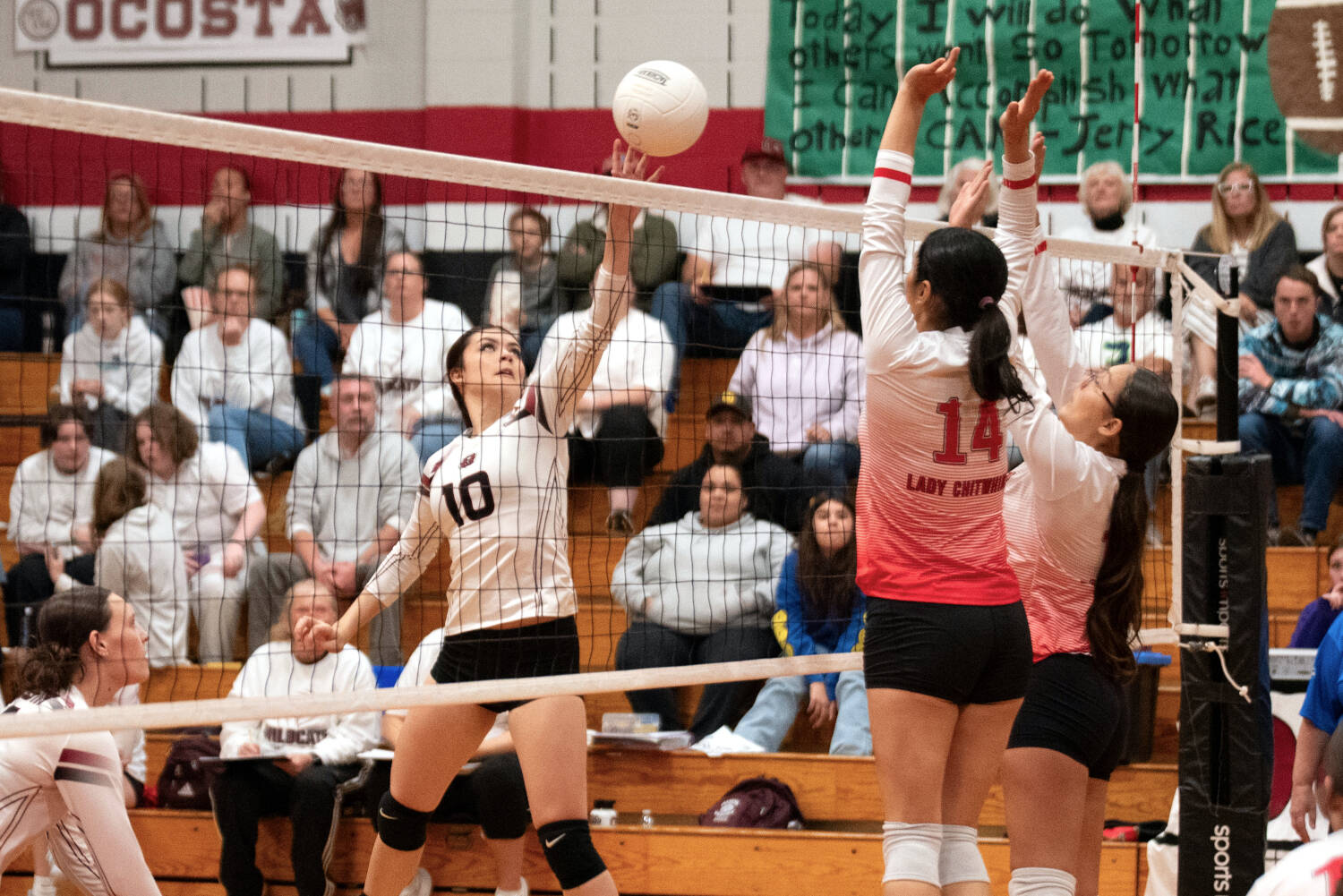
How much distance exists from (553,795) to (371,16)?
7859mm

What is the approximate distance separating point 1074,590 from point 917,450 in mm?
840

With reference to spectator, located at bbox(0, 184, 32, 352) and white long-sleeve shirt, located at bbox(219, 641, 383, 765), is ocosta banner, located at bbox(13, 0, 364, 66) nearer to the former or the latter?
spectator, located at bbox(0, 184, 32, 352)

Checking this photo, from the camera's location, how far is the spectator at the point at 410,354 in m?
7.48

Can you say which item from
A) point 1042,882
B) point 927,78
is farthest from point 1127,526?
point 927,78

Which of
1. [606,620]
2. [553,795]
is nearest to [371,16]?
[606,620]

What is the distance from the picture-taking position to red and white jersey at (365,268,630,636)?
4172 millimetres

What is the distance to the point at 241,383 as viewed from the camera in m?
8.36

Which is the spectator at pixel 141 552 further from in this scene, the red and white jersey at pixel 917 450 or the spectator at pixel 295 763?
the red and white jersey at pixel 917 450

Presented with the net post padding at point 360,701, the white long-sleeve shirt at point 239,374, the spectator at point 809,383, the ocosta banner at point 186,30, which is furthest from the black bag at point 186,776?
the ocosta banner at point 186,30

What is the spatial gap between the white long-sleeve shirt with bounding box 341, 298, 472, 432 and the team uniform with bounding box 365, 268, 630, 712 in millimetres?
3214

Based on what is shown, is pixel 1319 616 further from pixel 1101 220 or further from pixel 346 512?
pixel 346 512

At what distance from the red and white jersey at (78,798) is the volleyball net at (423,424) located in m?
0.76

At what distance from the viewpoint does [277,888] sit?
612 centimetres

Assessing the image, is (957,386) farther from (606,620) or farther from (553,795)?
(606,620)
